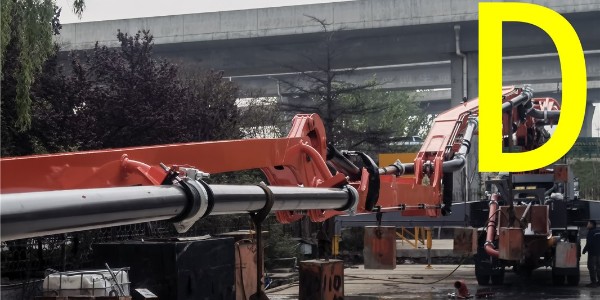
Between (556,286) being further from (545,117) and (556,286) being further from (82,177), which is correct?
(82,177)

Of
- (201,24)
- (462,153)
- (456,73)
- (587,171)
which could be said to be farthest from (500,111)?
(587,171)

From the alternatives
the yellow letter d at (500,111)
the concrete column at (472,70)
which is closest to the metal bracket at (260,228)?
the yellow letter d at (500,111)

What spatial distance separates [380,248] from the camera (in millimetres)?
11633

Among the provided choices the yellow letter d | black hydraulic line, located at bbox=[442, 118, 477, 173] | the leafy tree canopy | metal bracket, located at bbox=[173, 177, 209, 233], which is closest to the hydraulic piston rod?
metal bracket, located at bbox=[173, 177, 209, 233]

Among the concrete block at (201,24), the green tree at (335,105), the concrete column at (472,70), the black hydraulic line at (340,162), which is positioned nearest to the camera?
the black hydraulic line at (340,162)

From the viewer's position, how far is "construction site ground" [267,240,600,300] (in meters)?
18.1

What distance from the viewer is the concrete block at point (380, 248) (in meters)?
11.6

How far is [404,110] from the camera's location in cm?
6838

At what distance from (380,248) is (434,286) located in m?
8.88

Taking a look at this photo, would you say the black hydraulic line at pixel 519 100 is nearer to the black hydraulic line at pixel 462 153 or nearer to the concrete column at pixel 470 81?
the black hydraulic line at pixel 462 153

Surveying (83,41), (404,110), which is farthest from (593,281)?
(404,110)

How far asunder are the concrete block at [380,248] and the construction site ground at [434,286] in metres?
4.10

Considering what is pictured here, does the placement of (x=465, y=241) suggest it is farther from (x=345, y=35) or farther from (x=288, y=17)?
(x=288, y=17)

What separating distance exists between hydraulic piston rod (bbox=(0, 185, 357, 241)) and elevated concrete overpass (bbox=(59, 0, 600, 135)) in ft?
119
